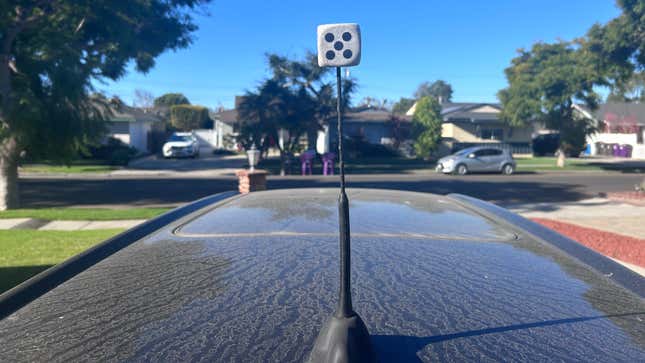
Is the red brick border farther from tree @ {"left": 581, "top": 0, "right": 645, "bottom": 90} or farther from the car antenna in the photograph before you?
tree @ {"left": 581, "top": 0, "right": 645, "bottom": 90}

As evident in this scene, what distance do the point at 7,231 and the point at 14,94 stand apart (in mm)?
3940

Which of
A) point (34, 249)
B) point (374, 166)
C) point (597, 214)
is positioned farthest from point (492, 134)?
point (34, 249)

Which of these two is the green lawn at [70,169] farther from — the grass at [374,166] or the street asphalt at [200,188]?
the grass at [374,166]

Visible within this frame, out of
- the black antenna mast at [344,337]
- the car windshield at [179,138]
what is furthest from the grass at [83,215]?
the car windshield at [179,138]

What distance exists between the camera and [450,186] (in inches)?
863

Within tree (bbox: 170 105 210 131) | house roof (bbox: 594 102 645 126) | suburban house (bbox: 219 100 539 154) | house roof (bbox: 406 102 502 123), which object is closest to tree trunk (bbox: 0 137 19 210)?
suburban house (bbox: 219 100 539 154)

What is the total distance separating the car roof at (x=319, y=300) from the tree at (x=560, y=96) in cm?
3033

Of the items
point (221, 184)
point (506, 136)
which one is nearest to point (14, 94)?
point (221, 184)

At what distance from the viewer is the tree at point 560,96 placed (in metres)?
31.8

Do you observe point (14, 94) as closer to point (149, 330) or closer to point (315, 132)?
point (149, 330)

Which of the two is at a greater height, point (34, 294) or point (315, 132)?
point (315, 132)

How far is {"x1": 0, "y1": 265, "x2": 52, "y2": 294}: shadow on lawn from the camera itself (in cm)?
646

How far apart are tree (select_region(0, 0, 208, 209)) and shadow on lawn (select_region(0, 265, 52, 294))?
21.8 ft

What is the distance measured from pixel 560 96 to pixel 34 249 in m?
31.1
